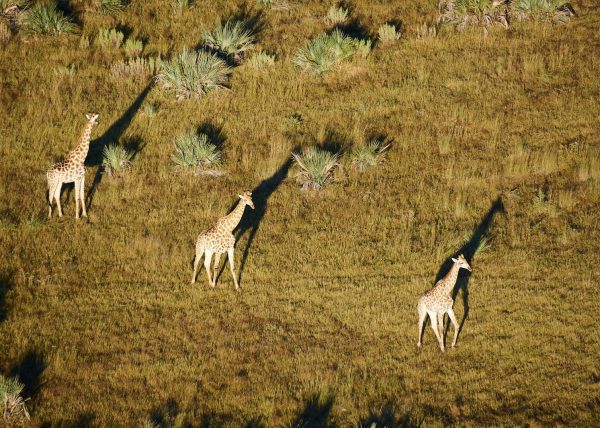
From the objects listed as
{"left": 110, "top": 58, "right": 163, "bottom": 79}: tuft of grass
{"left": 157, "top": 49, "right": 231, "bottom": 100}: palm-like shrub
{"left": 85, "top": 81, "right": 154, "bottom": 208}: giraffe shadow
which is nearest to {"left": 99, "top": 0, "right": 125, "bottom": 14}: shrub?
{"left": 110, "top": 58, "right": 163, "bottom": 79}: tuft of grass

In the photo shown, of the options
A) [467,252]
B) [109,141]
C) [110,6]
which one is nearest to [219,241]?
[467,252]

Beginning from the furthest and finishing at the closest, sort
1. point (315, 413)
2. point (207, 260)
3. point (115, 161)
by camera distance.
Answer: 1. point (115, 161)
2. point (207, 260)
3. point (315, 413)

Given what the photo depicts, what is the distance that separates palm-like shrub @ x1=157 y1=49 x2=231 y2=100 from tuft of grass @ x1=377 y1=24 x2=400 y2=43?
5.39 metres

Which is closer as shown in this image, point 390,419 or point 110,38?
point 390,419

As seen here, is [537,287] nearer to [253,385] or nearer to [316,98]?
[253,385]

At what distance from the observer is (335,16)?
27.7 meters

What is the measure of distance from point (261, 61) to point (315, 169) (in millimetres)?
6290

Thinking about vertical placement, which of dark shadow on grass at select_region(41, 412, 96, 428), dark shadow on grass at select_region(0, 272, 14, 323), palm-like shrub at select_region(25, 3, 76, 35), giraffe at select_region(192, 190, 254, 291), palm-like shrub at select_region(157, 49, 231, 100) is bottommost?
dark shadow on grass at select_region(41, 412, 96, 428)

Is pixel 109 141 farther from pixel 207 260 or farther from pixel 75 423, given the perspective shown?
pixel 75 423

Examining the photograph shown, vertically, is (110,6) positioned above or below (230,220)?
above

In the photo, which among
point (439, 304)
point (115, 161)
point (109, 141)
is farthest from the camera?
point (109, 141)

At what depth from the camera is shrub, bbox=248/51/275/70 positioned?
25.7 metres

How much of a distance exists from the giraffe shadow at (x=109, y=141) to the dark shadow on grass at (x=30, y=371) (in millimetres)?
5196

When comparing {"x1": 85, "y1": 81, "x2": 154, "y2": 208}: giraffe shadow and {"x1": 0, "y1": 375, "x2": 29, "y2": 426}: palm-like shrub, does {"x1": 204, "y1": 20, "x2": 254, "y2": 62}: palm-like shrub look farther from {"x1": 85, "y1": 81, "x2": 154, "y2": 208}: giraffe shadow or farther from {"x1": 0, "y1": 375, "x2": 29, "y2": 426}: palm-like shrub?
{"x1": 0, "y1": 375, "x2": 29, "y2": 426}: palm-like shrub
